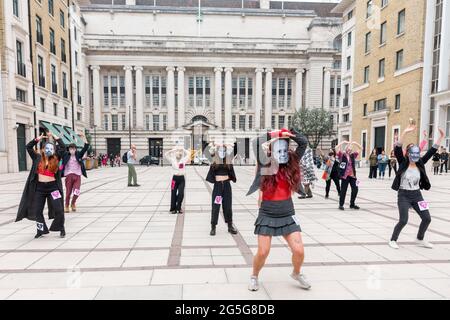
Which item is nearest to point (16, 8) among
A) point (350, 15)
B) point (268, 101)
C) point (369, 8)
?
point (369, 8)

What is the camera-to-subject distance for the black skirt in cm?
347

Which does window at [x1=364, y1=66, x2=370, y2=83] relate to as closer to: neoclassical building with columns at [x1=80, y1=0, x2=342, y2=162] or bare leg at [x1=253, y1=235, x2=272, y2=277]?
neoclassical building with columns at [x1=80, y1=0, x2=342, y2=162]

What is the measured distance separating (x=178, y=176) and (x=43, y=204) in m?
3.19

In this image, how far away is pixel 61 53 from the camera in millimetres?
32219

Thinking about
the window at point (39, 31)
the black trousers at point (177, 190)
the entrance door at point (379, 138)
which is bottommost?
the black trousers at point (177, 190)

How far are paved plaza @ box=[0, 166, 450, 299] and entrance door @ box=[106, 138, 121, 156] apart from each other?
44.3 meters

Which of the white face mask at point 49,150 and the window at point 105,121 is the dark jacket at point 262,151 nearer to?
the white face mask at point 49,150

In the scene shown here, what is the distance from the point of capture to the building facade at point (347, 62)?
120 ft

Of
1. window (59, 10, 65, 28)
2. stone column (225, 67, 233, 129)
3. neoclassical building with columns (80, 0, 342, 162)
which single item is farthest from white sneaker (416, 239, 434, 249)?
stone column (225, 67, 233, 129)

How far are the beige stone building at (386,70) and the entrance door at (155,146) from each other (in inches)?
1215

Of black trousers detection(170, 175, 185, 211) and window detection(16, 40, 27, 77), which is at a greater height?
window detection(16, 40, 27, 77)

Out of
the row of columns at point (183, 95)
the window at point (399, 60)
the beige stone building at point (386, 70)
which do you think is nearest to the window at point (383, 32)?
the beige stone building at point (386, 70)
